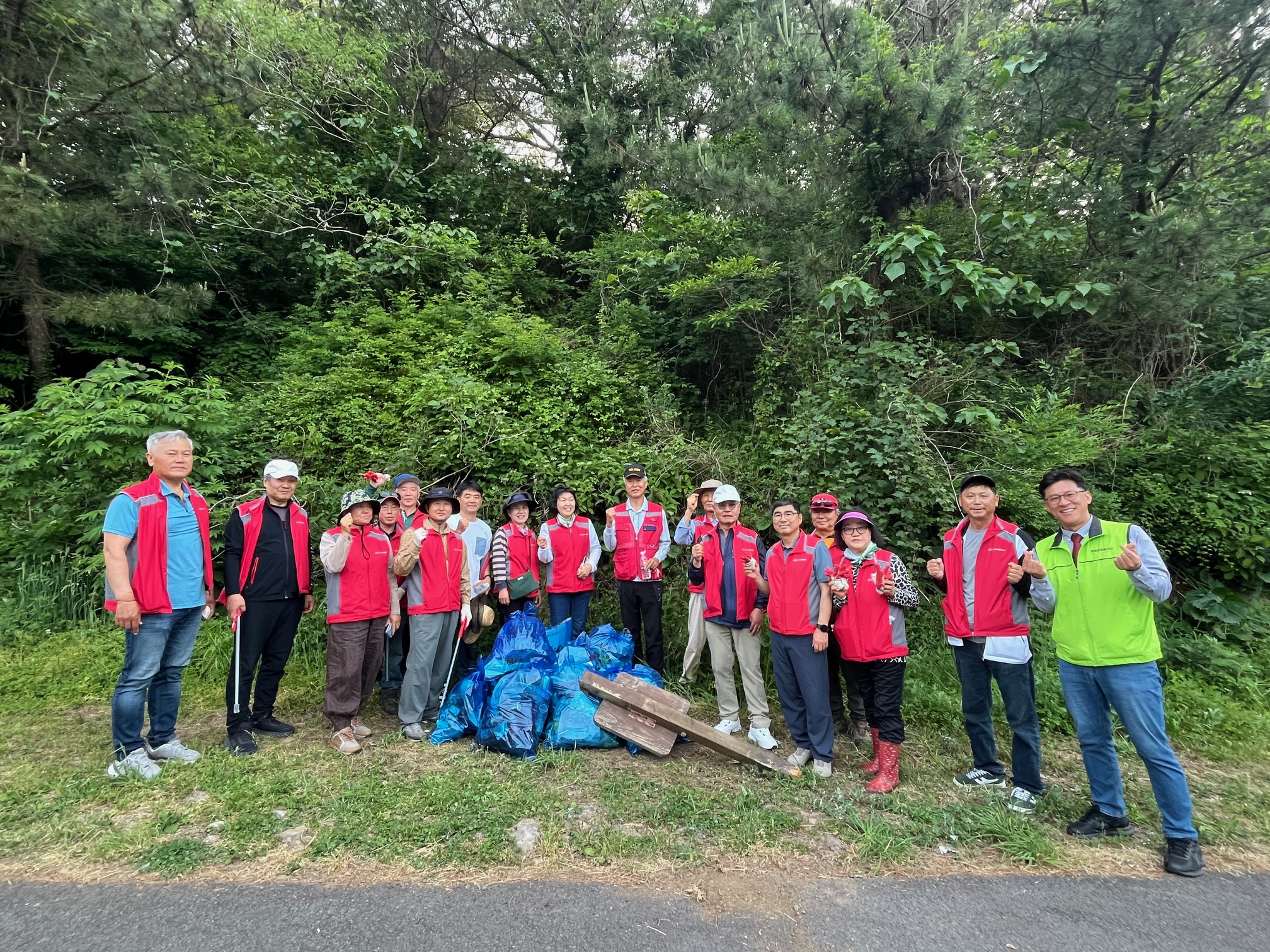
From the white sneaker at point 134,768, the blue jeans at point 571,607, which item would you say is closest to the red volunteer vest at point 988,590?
the blue jeans at point 571,607

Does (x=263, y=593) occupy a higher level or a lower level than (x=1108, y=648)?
higher

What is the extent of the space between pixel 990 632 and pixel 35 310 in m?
12.4

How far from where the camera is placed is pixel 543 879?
2.90 metres

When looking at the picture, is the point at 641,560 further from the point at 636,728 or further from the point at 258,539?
the point at 258,539

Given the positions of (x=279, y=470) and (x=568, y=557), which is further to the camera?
(x=568, y=557)

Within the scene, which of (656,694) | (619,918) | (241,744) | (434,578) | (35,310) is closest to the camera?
(619,918)

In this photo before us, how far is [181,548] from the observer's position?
404 centimetres

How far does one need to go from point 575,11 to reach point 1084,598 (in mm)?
13196

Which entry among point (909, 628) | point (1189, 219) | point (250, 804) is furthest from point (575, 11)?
point (250, 804)

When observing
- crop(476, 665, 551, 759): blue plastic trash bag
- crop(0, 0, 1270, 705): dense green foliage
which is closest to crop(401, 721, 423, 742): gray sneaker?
crop(476, 665, 551, 759): blue plastic trash bag

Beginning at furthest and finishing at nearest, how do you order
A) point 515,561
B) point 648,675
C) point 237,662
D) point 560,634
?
1. point 515,561
2. point 560,634
3. point 648,675
4. point 237,662

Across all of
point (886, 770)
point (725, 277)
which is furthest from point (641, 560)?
point (725, 277)

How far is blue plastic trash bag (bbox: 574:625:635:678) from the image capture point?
4.93m

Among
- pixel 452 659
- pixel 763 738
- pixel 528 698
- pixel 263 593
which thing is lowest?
pixel 763 738
